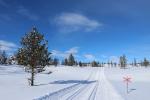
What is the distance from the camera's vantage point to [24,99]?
58.2 feet

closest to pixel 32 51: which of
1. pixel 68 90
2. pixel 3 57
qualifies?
pixel 68 90

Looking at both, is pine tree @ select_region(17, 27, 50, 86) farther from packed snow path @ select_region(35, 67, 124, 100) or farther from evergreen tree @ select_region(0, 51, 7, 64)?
evergreen tree @ select_region(0, 51, 7, 64)

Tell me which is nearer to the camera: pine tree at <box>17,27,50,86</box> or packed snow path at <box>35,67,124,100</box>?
packed snow path at <box>35,67,124,100</box>

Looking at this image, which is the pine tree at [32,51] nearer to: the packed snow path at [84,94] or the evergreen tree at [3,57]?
the packed snow path at [84,94]

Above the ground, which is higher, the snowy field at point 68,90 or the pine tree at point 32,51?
the pine tree at point 32,51

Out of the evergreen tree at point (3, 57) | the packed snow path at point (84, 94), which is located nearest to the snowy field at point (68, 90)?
the packed snow path at point (84, 94)

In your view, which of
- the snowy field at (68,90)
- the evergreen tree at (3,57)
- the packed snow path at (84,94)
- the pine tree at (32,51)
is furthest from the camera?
the evergreen tree at (3,57)

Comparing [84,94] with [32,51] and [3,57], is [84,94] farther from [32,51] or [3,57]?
[3,57]

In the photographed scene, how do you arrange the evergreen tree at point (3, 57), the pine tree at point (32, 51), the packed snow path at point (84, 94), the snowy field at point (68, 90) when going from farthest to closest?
1. the evergreen tree at point (3, 57)
2. the pine tree at point (32, 51)
3. the snowy field at point (68, 90)
4. the packed snow path at point (84, 94)

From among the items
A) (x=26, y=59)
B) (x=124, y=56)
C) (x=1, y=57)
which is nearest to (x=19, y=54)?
(x=26, y=59)

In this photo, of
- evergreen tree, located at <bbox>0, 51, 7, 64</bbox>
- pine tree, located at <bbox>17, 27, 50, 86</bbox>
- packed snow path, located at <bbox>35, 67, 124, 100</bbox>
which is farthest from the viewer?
evergreen tree, located at <bbox>0, 51, 7, 64</bbox>

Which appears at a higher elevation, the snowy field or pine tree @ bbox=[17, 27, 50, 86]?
pine tree @ bbox=[17, 27, 50, 86]

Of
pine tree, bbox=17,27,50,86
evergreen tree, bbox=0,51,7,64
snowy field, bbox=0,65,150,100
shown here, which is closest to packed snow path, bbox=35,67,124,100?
snowy field, bbox=0,65,150,100

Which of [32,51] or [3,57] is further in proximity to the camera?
[3,57]
